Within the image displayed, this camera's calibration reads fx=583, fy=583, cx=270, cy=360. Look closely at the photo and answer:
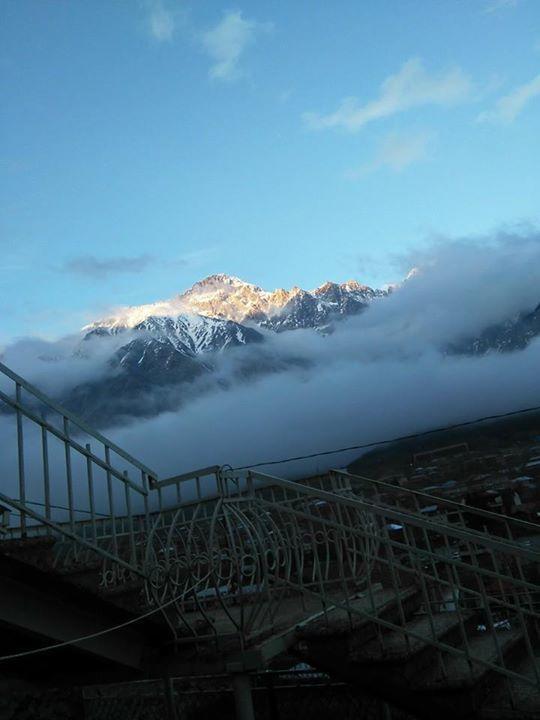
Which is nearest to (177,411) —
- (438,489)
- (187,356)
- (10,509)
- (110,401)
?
(110,401)

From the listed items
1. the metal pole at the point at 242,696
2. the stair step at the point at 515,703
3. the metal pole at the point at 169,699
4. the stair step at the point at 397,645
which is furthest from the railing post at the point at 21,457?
A: the stair step at the point at 515,703

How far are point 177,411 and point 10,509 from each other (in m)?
92.9

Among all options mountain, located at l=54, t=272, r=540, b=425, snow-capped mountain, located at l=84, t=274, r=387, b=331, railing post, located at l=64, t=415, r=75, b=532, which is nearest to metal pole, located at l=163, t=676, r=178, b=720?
railing post, located at l=64, t=415, r=75, b=532

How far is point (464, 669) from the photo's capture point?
3.56 m

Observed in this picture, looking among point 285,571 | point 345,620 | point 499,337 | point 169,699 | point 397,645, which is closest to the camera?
point 397,645

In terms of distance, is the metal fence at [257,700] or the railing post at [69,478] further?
the metal fence at [257,700]

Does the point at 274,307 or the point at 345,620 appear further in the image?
the point at 274,307

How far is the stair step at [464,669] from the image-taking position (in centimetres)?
337

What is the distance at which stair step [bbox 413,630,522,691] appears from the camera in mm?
3367

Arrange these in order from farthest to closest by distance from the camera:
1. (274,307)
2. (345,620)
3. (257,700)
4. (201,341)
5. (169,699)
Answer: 1. (274,307)
2. (201,341)
3. (257,700)
4. (169,699)
5. (345,620)

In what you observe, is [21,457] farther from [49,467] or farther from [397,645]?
[397,645]

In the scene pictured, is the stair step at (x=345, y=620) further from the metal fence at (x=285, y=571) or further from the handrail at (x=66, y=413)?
the handrail at (x=66, y=413)

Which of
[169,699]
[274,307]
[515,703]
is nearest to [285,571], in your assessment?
[515,703]

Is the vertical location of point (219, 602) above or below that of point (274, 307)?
below
